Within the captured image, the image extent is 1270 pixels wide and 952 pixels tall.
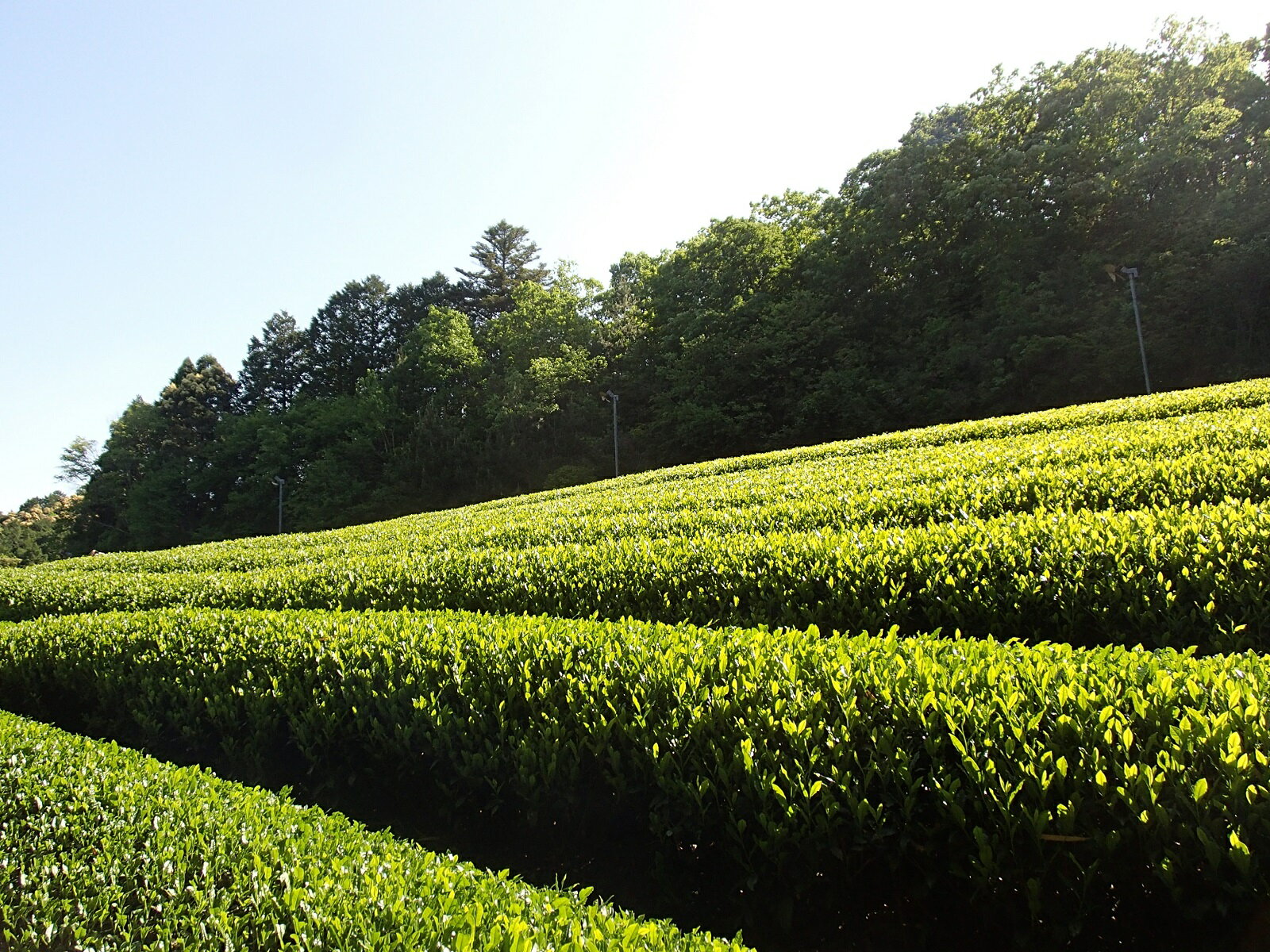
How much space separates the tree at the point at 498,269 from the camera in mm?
62312

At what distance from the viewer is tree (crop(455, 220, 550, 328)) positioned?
204 ft

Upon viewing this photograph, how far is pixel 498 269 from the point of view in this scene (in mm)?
62969

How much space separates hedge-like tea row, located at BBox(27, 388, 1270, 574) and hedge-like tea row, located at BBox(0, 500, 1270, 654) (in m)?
0.96

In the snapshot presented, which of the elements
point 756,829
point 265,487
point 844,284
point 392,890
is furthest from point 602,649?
point 265,487

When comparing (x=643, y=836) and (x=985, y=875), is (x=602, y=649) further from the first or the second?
(x=985, y=875)

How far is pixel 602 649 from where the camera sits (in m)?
4.02

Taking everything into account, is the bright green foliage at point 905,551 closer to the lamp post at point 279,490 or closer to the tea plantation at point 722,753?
the tea plantation at point 722,753

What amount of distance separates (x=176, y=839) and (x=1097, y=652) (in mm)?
3740

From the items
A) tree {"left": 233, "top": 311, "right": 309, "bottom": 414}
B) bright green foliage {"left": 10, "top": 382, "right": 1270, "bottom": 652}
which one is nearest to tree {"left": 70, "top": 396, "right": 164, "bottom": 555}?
tree {"left": 233, "top": 311, "right": 309, "bottom": 414}

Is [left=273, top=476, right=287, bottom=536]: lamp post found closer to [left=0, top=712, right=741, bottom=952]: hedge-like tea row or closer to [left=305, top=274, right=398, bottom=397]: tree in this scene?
[left=305, top=274, right=398, bottom=397]: tree

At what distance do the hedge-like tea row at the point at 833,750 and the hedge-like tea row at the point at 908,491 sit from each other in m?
3.51

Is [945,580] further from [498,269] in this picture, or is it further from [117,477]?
[117,477]

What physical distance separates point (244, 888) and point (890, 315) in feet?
131

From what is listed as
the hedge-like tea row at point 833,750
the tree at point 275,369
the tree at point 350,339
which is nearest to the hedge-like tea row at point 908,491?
the hedge-like tea row at point 833,750
